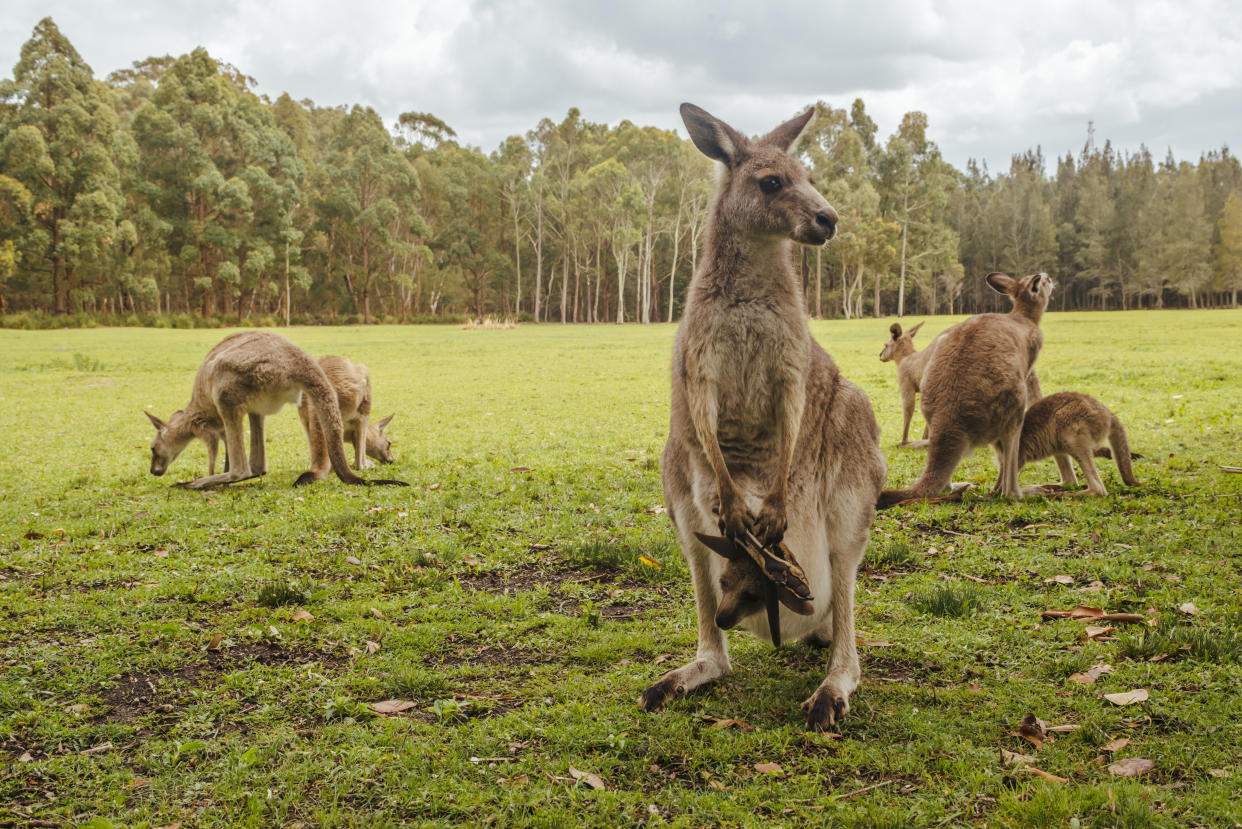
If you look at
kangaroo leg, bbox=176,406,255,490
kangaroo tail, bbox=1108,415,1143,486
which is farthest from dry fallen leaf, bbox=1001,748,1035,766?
kangaroo leg, bbox=176,406,255,490

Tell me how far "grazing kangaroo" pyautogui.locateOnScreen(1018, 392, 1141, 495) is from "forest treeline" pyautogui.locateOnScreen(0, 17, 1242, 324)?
40847mm

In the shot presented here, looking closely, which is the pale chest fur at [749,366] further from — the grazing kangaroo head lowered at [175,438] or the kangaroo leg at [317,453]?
the grazing kangaroo head lowered at [175,438]

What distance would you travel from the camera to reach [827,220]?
3.02m

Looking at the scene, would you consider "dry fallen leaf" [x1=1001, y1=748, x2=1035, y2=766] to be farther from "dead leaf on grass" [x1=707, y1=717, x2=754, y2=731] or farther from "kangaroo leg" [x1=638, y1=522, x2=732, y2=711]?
"kangaroo leg" [x1=638, y1=522, x2=732, y2=711]

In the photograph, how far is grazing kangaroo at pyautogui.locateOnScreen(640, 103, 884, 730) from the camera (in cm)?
301

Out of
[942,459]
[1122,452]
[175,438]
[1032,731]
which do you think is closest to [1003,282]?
[1122,452]

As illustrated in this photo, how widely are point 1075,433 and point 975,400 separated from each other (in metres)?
0.79

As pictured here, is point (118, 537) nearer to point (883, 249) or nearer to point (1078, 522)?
point (1078, 522)

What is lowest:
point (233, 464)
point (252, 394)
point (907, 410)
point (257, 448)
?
point (233, 464)

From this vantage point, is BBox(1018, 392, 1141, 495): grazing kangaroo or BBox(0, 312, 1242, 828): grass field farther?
BBox(1018, 392, 1141, 495): grazing kangaroo

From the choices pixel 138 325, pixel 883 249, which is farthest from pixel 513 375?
pixel 883 249

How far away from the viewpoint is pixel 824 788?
2.53m

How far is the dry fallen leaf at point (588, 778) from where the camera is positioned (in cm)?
257

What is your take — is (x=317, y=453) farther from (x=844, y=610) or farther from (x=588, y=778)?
(x=844, y=610)
